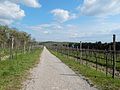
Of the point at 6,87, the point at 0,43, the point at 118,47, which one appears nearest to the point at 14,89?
the point at 6,87

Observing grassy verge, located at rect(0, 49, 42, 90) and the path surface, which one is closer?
the path surface

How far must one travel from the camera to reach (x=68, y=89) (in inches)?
439

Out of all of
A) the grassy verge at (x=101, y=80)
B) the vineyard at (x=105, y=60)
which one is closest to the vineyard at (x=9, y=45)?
the vineyard at (x=105, y=60)

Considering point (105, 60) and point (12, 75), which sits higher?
point (12, 75)

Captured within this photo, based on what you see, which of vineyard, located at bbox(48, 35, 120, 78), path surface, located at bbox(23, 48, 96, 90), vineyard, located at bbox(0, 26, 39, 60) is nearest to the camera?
path surface, located at bbox(23, 48, 96, 90)

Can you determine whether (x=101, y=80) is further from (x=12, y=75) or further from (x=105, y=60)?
(x=105, y=60)

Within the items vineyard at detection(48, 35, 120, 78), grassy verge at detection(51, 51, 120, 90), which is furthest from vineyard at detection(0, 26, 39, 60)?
grassy verge at detection(51, 51, 120, 90)

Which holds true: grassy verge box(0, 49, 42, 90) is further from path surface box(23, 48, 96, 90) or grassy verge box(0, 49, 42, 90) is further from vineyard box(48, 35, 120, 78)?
vineyard box(48, 35, 120, 78)

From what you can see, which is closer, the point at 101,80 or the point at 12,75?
the point at 101,80

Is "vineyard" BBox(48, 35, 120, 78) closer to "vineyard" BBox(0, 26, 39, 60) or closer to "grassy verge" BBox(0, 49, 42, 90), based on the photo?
"grassy verge" BBox(0, 49, 42, 90)

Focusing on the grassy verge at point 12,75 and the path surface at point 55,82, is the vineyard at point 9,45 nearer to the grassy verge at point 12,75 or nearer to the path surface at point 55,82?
the grassy verge at point 12,75

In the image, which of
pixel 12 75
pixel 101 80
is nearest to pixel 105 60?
pixel 12 75

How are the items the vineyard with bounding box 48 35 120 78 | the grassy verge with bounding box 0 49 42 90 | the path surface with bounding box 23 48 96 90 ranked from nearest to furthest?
the path surface with bounding box 23 48 96 90
the grassy verge with bounding box 0 49 42 90
the vineyard with bounding box 48 35 120 78

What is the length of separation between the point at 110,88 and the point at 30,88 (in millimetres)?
3559
